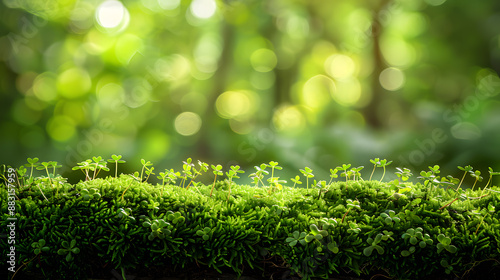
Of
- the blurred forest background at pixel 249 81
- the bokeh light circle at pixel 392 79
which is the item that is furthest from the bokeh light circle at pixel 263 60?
the bokeh light circle at pixel 392 79

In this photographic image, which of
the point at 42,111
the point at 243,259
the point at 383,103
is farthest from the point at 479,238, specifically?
the point at 42,111

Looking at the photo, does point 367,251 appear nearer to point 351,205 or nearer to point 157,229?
point 351,205

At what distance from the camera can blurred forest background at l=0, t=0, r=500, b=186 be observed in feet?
13.1

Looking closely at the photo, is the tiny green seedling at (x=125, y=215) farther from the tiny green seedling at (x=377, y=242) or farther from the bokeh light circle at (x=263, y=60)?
the bokeh light circle at (x=263, y=60)

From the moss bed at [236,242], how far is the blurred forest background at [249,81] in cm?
261

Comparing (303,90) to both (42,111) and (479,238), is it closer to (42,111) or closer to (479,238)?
(42,111)

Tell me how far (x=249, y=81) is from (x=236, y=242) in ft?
13.4

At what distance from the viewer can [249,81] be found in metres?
4.97

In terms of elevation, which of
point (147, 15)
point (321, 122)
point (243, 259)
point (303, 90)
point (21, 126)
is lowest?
point (21, 126)

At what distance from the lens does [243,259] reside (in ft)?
3.48

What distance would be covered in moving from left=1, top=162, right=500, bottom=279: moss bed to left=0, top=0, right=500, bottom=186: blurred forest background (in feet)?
8.55

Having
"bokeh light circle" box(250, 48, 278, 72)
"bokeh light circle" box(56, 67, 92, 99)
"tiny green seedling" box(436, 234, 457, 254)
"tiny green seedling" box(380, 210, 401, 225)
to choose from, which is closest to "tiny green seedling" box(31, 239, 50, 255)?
"tiny green seedling" box(380, 210, 401, 225)

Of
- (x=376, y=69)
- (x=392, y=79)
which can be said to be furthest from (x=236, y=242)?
(x=392, y=79)

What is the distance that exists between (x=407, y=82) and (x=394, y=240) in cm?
444
